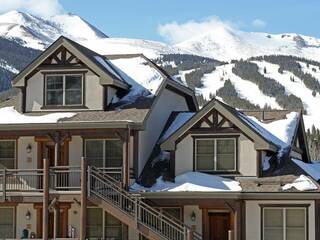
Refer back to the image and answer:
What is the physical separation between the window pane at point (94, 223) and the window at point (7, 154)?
3.90m

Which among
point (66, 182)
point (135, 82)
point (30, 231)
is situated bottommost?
point (30, 231)

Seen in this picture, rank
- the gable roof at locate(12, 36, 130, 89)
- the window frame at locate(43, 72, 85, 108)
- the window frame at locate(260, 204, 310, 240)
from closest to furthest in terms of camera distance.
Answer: the window frame at locate(260, 204, 310, 240) → the gable roof at locate(12, 36, 130, 89) → the window frame at locate(43, 72, 85, 108)

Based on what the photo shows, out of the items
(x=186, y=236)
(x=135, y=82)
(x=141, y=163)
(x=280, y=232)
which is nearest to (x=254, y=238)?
(x=280, y=232)

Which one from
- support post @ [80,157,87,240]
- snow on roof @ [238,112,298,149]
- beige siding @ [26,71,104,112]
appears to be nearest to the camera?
support post @ [80,157,87,240]

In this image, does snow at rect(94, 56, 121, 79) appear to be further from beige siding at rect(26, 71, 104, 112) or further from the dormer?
beige siding at rect(26, 71, 104, 112)

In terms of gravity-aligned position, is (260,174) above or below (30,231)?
above

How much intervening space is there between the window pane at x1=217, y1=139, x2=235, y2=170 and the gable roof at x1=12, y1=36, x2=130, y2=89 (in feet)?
16.4

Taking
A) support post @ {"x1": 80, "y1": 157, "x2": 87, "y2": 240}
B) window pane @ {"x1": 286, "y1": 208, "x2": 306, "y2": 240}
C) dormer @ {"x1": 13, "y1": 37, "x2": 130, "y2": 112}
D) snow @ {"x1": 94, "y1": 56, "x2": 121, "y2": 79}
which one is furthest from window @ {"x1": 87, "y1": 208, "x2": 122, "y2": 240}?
window pane @ {"x1": 286, "y1": 208, "x2": 306, "y2": 240}

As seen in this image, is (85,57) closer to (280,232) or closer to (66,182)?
(66,182)

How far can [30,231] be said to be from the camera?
33.7 metres

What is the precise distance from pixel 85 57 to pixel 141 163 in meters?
4.79

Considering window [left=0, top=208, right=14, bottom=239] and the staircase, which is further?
window [left=0, top=208, right=14, bottom=239]

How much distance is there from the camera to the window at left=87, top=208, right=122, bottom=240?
33.1m

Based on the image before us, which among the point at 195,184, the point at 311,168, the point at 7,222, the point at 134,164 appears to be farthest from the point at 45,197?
the point at 311,168
